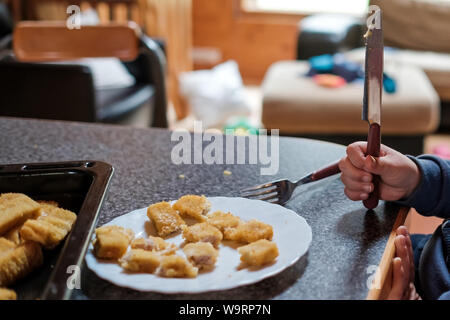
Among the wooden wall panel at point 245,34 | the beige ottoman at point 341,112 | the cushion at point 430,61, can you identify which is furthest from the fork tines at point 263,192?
the wooden wall panel at point 245,34

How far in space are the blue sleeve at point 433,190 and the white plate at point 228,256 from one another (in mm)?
240

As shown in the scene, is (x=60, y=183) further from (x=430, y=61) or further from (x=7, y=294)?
(x=430, y=61)

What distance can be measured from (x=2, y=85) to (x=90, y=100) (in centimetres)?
39

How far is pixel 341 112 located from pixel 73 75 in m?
1.19

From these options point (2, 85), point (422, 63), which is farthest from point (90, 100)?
point (422, 63)

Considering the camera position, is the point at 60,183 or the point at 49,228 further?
the point at 60,183

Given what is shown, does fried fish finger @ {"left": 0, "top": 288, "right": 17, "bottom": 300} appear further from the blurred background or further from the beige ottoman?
the beige ottoman

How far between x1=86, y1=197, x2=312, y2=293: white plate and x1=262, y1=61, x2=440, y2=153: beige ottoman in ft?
5.96

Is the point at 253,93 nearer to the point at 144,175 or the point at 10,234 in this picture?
the point at 144,175

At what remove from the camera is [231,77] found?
12.6 ft

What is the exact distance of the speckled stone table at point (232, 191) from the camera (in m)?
0.59

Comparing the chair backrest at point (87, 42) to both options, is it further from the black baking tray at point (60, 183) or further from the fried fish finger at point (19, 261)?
the fried fish finger at point (19, 261)

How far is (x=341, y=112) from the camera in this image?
2508 millimetres

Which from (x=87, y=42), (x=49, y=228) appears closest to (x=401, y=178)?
(x=49, y=228)
